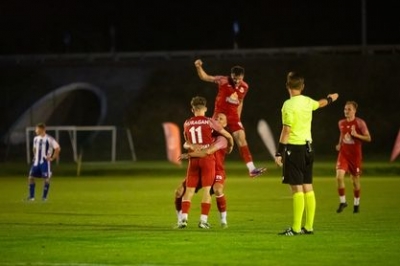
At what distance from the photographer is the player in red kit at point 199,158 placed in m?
19.5

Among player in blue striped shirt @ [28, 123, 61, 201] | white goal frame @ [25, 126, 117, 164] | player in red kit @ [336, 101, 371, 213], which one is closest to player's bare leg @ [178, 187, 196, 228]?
player in red kit @ [336, 101, 371, 213]

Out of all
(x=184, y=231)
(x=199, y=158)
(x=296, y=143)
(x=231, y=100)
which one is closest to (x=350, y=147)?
(x=231, y=100)

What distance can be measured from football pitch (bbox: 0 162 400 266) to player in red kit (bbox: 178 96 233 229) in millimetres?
498

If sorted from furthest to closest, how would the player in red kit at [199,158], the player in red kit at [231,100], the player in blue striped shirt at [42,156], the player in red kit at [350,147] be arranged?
the player in blue striped shirt at [42,156], the player in red kit at [350,147], the player in red kit at [231,100], the player in red kit at [199,158]

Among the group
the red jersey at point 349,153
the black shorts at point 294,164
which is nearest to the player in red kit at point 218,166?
the black shorts at point 294,164

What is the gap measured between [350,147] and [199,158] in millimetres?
7431

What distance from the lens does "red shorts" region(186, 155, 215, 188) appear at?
64.5ft

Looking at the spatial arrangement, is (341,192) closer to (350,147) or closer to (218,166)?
(350,147)

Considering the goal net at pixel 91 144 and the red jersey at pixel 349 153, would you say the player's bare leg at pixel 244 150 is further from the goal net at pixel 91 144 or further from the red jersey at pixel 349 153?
the goal net at pixel 91 144

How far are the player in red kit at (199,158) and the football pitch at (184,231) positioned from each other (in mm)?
498

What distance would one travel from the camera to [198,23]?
4550 inches

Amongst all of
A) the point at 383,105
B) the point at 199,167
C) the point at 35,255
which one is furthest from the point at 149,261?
the point at 383,105

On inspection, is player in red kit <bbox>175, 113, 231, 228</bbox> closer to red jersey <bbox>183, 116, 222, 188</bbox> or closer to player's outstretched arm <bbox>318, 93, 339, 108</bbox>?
red jersey <bbox>183, 116, 222, 188</bbox>

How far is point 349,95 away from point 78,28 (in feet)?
139
